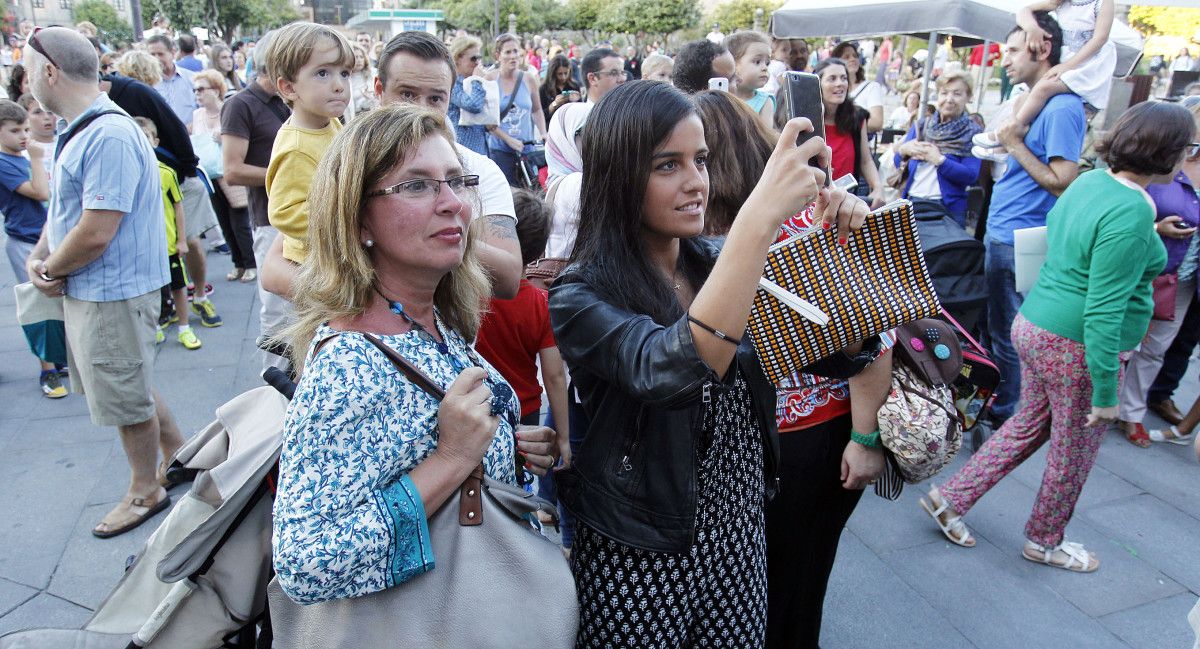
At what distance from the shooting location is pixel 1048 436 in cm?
337

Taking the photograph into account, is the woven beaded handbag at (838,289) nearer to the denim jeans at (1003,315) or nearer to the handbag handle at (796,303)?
the handbag handle at (796,303)

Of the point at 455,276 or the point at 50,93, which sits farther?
the point at 50,93

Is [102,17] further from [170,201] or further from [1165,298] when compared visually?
[1165,298]

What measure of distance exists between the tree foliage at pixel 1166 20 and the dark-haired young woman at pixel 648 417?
23119mm

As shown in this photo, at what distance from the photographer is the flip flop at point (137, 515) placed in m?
3.48

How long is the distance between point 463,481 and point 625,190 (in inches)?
28.1

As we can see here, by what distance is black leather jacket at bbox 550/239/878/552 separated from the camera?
4.91 feet

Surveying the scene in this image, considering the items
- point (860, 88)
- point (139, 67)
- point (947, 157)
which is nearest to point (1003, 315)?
point (947, 157)

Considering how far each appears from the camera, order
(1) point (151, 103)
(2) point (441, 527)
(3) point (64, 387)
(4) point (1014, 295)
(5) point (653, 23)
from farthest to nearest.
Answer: (5) point (653, 23) → (1) point (151, 103) → (3) point (64, 387) → (4) point (1014, 295) → (2) point (441, 527)

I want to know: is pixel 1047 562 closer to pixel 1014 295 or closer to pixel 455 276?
pixel 1014 295

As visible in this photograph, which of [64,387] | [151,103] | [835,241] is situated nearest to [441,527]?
[835,241]

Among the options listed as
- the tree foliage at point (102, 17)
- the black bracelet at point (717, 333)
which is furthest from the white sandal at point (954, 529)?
the tree foliage at point (102, 17)

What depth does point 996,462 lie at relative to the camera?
342cm

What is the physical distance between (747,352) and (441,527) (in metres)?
0.81
